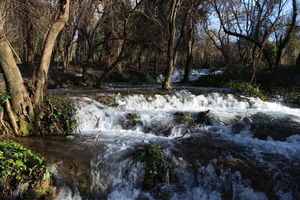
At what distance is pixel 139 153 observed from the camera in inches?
227

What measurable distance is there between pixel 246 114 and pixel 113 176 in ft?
21.1

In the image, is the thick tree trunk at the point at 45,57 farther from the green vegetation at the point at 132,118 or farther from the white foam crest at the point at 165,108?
the green vegetation at the point at 132,118

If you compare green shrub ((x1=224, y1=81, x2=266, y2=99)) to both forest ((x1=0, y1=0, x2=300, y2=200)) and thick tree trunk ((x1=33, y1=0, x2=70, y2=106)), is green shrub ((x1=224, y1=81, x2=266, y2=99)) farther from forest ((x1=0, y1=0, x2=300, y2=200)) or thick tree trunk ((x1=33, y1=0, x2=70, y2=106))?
thick tree trunk ((x1=33, y1=0, x2=70, y2=106))

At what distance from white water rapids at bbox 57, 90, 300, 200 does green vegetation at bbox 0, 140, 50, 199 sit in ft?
1.41

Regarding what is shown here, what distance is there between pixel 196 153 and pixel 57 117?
385 centimetres

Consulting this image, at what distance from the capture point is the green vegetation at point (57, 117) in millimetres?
6977

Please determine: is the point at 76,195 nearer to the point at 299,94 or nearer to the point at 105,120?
the point at 105,120

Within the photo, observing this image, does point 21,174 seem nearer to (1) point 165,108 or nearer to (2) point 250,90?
(1) point 165,108

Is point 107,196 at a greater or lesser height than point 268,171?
lesser

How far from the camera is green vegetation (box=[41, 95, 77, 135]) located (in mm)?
6977

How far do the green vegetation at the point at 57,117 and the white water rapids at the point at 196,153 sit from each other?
385 mm

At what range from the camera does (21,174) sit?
4465mm

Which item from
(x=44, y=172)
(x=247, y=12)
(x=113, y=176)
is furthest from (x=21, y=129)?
(x=247, y=12)

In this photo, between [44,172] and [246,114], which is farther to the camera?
[246,114]
